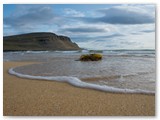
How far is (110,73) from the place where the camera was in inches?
178

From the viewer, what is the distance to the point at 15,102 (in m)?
3.53

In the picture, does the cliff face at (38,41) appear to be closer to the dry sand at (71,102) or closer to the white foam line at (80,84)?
the white foam line at (80,84)

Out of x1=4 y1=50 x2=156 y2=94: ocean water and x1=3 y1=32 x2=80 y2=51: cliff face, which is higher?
x1=3 y1=32 x2=80 y2=51: cliff face

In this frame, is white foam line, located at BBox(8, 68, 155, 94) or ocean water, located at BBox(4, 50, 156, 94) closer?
white foam line, located at BBox(8, 68, 155, 94)

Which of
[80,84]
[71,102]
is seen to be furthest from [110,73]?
[71,102]

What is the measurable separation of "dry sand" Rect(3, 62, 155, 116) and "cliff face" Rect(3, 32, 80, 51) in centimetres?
58

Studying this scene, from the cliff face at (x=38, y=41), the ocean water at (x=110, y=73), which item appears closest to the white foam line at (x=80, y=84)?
the ocean water at (x=110, y=73)

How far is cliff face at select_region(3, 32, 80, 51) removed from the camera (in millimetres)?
3861

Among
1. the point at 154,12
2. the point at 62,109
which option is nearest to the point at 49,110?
the point at 62,109

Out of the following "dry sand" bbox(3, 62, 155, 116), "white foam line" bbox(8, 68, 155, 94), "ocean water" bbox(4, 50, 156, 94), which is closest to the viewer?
"dry sand" bbox(3, 62, 155, 116)

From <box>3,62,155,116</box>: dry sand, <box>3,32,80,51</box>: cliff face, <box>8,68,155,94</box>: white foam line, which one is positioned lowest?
<box>3,62,155,116</box>: dry sand

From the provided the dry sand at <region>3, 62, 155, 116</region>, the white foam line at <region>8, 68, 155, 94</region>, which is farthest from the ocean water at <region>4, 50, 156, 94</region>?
the dry sand at <region>3, 62, 155, 116</region>

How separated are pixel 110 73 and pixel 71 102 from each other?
1217mm

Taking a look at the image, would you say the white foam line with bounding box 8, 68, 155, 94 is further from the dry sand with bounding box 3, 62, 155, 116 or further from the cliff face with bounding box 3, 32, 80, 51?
the cliff face with bounding box 3, 32, 80, 51
